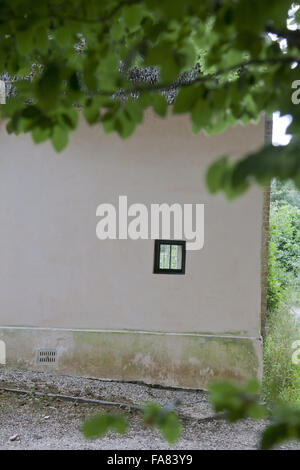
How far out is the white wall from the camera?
21.9 feet

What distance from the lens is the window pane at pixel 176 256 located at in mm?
6812

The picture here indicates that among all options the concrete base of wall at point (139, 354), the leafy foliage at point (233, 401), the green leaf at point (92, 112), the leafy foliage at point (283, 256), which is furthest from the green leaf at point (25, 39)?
the concrete base of wall at point (139, 354)

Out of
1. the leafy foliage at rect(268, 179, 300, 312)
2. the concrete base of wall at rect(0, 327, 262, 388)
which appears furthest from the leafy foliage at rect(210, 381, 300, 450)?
the concrete base of wall at rect(0, 327, 262, 388)

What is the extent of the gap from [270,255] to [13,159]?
407cm

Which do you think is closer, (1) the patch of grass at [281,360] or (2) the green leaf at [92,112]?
(2) the green leaf at [92,112]

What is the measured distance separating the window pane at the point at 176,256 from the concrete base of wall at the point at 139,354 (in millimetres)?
951

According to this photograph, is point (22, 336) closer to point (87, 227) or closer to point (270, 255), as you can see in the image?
point (87, 227)

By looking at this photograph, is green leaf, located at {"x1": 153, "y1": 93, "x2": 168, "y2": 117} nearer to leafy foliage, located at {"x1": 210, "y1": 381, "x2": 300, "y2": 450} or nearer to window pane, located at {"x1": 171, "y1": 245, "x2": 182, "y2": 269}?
leafy foliage, located at {"x1": 210, "y1": 381, "x2": 300, "y2": 450}

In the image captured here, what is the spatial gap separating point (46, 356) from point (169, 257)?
7.23 feet

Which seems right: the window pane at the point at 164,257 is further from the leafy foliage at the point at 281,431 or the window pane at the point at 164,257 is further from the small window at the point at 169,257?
the leafy foliage at the point at 281,431
